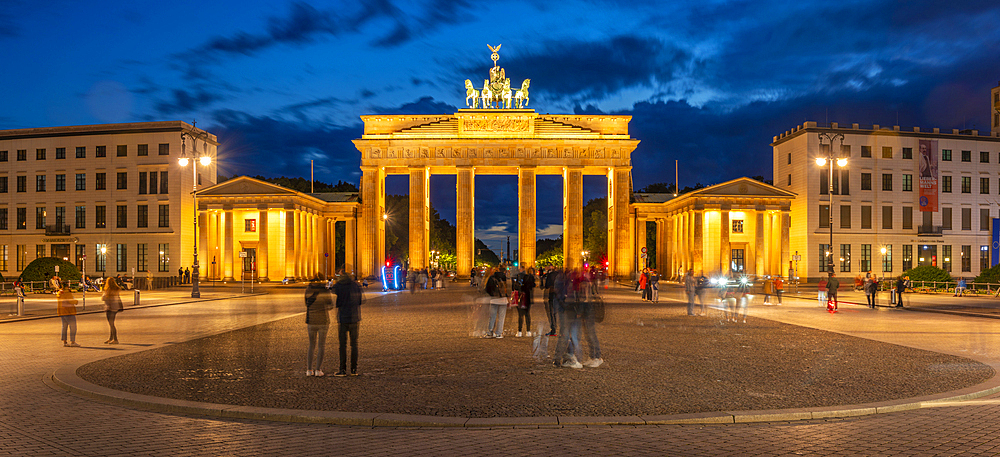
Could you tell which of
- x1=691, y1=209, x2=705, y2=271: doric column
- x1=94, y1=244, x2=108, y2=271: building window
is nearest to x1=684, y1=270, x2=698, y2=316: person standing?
x1=691, y1=209, x2=705, y2=271: doric column

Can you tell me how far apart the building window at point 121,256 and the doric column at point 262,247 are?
15.1 meters

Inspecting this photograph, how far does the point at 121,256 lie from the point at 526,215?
142 feet

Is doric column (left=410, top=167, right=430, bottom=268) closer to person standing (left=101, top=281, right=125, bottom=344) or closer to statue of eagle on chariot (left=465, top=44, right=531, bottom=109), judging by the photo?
statue of eagle on chariot (left=465, top=44, right=531, bottom=109)

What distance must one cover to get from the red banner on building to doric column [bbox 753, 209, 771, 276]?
53.8 ft

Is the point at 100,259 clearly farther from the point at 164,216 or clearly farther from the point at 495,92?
the point at 495,92

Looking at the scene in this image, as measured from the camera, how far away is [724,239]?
71250 mm

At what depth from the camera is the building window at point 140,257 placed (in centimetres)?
7269

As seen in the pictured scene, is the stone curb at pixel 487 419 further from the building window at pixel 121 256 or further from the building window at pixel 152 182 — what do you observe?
the building window at pixel 121 256

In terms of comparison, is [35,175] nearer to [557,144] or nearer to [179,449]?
[557,144]

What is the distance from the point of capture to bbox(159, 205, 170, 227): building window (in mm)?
72188

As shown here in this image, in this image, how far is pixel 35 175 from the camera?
73.8 metres

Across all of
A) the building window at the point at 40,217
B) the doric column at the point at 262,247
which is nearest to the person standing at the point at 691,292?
the doric column at the point at 262,247

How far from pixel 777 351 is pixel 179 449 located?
12654 mm

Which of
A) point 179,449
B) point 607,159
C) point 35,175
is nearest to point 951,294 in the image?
point 607,159
